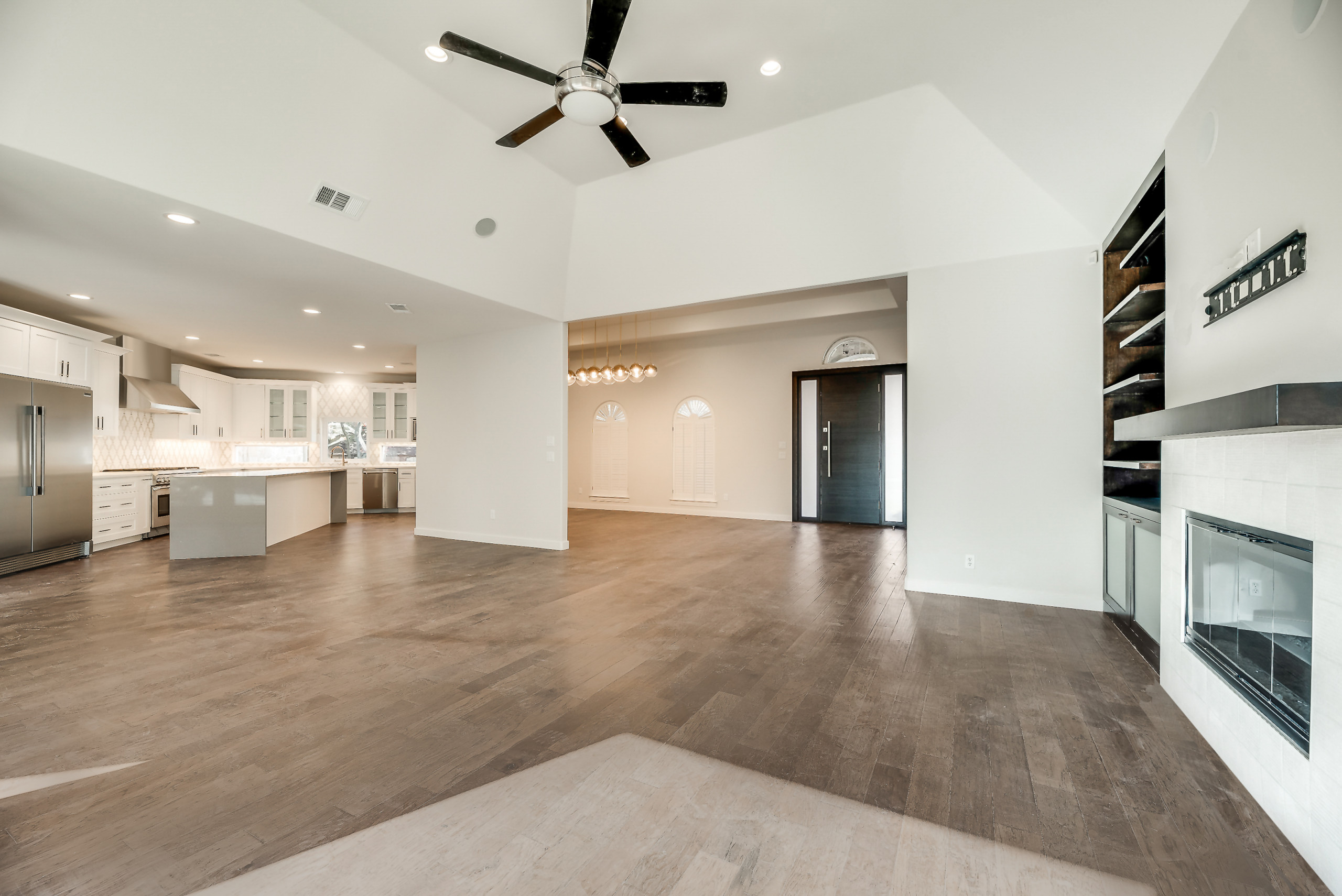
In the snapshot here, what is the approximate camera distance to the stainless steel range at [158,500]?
737 centimetres

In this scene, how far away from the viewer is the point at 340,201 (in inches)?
157

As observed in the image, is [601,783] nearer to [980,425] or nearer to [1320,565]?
[1320,565]

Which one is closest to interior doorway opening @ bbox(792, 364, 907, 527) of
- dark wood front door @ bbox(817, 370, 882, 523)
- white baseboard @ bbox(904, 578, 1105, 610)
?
Answer: dark wood front door @ bbox(817, 370, 882, 523)

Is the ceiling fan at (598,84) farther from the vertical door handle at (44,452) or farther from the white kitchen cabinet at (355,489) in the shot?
the white kitchen cabinet at (355,489)

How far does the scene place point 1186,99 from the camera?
2723mm

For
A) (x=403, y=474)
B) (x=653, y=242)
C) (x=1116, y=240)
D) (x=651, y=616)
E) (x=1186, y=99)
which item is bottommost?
(x=651, y=616)

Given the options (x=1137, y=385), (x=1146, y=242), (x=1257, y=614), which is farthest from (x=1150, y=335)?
(x=1257, y=614)

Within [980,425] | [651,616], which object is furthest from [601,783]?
[980,425]

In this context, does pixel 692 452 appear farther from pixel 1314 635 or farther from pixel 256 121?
pixel 1314 635

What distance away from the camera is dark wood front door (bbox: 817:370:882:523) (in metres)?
8.55

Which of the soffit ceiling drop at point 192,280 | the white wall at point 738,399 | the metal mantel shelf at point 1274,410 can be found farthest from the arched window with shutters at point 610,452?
the metal mantel shelf at point 1274,410

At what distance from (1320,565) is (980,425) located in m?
2.95

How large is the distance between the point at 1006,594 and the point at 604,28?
4.52 meters

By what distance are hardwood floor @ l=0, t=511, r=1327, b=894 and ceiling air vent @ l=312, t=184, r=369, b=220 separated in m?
2.83
